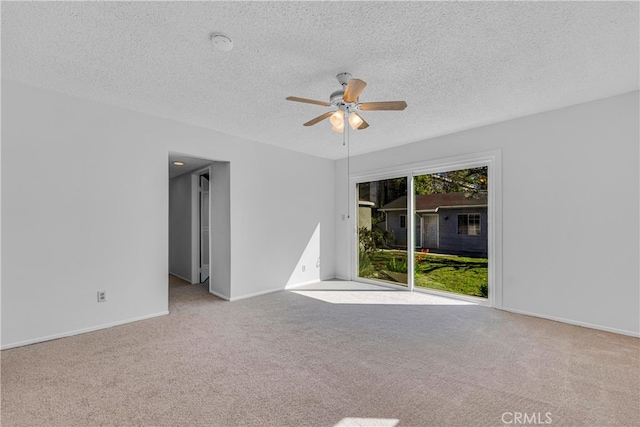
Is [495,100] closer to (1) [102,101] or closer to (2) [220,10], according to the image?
(2) [220,10]

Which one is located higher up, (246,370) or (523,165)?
(523,165)

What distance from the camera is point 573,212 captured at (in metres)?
3.26

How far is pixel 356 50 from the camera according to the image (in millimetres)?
2180

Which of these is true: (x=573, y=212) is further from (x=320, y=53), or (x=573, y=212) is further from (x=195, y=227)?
(x=195, y=227)

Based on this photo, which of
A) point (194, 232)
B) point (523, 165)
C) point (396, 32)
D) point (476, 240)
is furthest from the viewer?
point (194, 232)

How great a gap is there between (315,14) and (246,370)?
2.61m

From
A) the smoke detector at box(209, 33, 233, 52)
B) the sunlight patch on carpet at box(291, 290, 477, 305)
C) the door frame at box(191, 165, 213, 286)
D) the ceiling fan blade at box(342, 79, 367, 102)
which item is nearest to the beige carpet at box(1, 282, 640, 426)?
the sunlight patch on carpet at box(291, 290, 477, 305)

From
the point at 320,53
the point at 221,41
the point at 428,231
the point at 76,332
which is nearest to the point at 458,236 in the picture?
the point at 428,231

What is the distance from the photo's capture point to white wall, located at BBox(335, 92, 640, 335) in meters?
2.97

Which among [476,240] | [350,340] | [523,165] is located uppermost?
[523,165]

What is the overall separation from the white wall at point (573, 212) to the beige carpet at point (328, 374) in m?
0.32

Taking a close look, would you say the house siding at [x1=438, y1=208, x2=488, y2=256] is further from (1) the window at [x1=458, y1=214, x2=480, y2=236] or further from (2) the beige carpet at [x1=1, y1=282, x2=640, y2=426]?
(2) the beige carpet at [x1=1, y1=282, x2=640, y2=426]

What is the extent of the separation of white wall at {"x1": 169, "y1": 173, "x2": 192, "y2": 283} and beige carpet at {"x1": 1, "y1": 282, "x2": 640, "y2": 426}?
7.62 ft

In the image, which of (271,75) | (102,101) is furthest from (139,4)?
(102,101)
